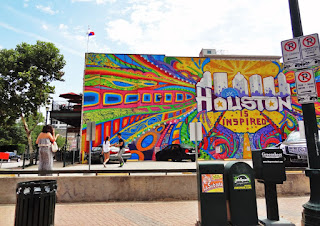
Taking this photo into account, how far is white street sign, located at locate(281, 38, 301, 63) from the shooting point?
4039 mm

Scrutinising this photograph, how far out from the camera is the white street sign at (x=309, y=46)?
3.89m

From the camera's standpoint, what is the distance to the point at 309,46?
394 cm

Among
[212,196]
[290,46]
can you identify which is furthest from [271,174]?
[290,46]

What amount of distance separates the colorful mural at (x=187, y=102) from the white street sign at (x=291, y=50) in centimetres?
1623

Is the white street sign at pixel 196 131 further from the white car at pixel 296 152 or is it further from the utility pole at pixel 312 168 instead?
the utility pole at pixel 312 168

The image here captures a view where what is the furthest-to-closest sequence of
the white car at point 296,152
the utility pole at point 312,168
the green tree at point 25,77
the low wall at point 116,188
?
the green tree at point 25,77 → the white car at point 296,152 → the low wall at point 116,188 → the utility pole at point 312,168

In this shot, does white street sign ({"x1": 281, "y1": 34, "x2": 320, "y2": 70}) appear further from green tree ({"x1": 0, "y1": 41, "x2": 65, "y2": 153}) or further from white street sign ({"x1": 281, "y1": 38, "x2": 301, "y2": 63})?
green tree ({"x1": 0, "y1": 41, "x2": 65, "y2": 153})

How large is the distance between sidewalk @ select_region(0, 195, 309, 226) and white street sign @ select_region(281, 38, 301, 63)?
323 centimetres

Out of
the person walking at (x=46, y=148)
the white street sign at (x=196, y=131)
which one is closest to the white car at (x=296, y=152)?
the white street sign at (x=196, y=131)

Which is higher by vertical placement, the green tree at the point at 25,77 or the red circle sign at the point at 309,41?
the green tree at the point at 25,77

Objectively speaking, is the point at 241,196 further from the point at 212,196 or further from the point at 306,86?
the point at 306,86

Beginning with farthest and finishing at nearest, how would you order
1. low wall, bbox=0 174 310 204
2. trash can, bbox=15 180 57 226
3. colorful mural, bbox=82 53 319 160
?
1. colorful mural, bbox=82 53 319 160
2. low wall, bbox=0 174 310 204
3. trash can, bbox=15 180 57 226

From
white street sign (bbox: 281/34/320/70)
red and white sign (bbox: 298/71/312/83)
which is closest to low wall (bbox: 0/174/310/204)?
red and white sign (bbox: 298/71/312/83)

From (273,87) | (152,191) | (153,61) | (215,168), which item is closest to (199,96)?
(153,61)
